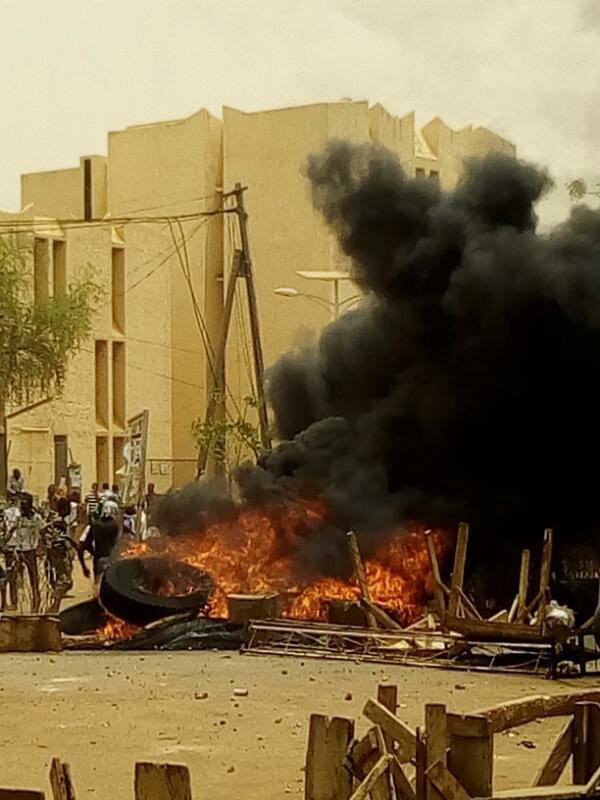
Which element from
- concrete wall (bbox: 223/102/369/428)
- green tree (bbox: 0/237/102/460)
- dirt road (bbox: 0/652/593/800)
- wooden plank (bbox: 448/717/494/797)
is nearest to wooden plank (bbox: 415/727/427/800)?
wooden plank (bbox: 448/717/494/797)

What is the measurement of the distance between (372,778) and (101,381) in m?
41.9

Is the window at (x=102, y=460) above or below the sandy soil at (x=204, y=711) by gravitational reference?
above

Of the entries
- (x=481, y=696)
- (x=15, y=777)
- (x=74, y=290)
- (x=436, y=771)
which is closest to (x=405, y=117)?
(x=74, y=290)

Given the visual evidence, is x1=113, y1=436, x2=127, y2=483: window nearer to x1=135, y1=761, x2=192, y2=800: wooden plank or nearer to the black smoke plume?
the black smoke plume

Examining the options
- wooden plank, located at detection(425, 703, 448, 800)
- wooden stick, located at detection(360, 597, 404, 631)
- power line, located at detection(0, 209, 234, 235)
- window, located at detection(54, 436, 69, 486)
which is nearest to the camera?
wooden plank, located at detection(425, 703, 448, 800)

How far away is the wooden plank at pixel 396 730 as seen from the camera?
8.69 meters

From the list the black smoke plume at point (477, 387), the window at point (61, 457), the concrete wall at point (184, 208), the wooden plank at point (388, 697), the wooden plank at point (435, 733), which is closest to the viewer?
the wooden plank at point (435, 733)

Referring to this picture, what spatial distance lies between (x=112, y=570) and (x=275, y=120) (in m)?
31.4

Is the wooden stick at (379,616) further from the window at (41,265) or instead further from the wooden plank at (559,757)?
the window at (41,265)

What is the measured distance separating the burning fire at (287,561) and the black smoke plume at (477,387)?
1.87 feet

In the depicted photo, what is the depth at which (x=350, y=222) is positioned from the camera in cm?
3005

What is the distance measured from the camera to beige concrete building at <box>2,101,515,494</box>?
47.2 meters

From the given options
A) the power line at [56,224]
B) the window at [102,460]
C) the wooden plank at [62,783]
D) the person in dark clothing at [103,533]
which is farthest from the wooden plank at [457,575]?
the window at [102,460]

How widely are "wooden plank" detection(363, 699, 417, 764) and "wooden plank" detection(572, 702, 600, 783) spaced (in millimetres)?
831
